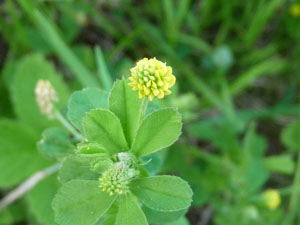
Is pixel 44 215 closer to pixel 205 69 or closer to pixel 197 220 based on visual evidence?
pixel 197 220

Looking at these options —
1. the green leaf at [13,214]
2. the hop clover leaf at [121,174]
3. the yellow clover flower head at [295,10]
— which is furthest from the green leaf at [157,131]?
the yellow clover flower head at [295,10]

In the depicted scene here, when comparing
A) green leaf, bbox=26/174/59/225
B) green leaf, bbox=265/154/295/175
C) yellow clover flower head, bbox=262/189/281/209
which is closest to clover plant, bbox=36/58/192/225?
green leaf, bbox=26/174/59/225

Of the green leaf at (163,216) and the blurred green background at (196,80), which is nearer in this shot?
the green leaf at (163,216)

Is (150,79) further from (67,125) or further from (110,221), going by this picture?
(67,125)

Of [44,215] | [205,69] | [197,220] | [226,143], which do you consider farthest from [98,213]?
[205,69]

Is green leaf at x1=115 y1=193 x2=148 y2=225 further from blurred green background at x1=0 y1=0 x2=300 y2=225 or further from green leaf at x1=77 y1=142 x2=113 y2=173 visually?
blurred green background at x1=0 y1=0 x2=300 y2=225

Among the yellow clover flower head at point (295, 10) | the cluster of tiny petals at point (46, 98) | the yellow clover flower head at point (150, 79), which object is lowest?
the yellow clover flower head at point (150, 79)

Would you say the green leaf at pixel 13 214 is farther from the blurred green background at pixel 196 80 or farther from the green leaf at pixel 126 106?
the green leaf at pixel 126 106

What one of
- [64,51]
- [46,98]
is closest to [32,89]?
[64,51]
